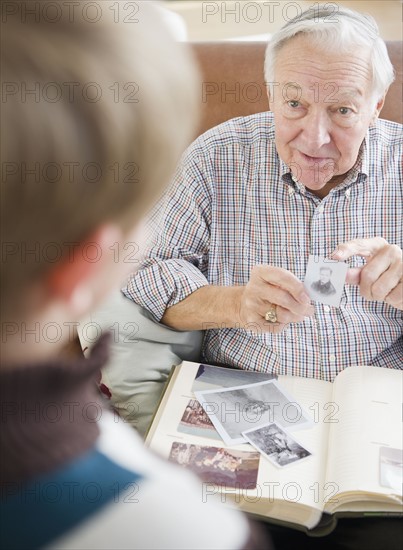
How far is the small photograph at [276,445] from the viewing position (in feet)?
3.84

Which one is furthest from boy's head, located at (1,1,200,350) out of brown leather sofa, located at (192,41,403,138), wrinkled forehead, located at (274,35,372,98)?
brown leather sofa, located at (192,41,403,138)

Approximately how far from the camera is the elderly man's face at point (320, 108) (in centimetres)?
141

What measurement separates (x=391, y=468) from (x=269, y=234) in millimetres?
663

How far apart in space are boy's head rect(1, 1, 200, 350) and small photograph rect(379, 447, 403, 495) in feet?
2.55

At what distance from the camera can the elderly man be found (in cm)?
140

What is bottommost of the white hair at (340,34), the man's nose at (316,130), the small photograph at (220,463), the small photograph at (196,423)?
the small photograph at (220,463)

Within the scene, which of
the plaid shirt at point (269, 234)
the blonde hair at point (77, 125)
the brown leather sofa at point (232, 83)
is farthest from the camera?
the brown leather sofa at point (232, 83)

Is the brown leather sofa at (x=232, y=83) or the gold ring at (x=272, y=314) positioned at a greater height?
the brown leather sofa at (x=232, y=83)

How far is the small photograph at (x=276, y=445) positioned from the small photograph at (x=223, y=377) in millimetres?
159

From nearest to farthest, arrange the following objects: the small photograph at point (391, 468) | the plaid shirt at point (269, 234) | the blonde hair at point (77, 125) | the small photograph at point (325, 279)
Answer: the blonde hair at point (77, 125) < the small photograph at point (391, 468) < the small photograph at point (325, 279) < the plaid shirt at point (269, 234)

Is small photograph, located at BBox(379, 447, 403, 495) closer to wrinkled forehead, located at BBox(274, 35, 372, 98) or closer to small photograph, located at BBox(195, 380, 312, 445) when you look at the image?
small photograph, located at BBox(195, 380, 312, 445)

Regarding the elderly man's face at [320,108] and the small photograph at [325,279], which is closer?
the small photograph at [325,279]

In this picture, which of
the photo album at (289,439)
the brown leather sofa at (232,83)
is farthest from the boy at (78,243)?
the brown leather sofa at (232,83)

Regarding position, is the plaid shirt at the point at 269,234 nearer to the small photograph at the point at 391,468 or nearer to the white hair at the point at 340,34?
the white hair at the point at 340,34
